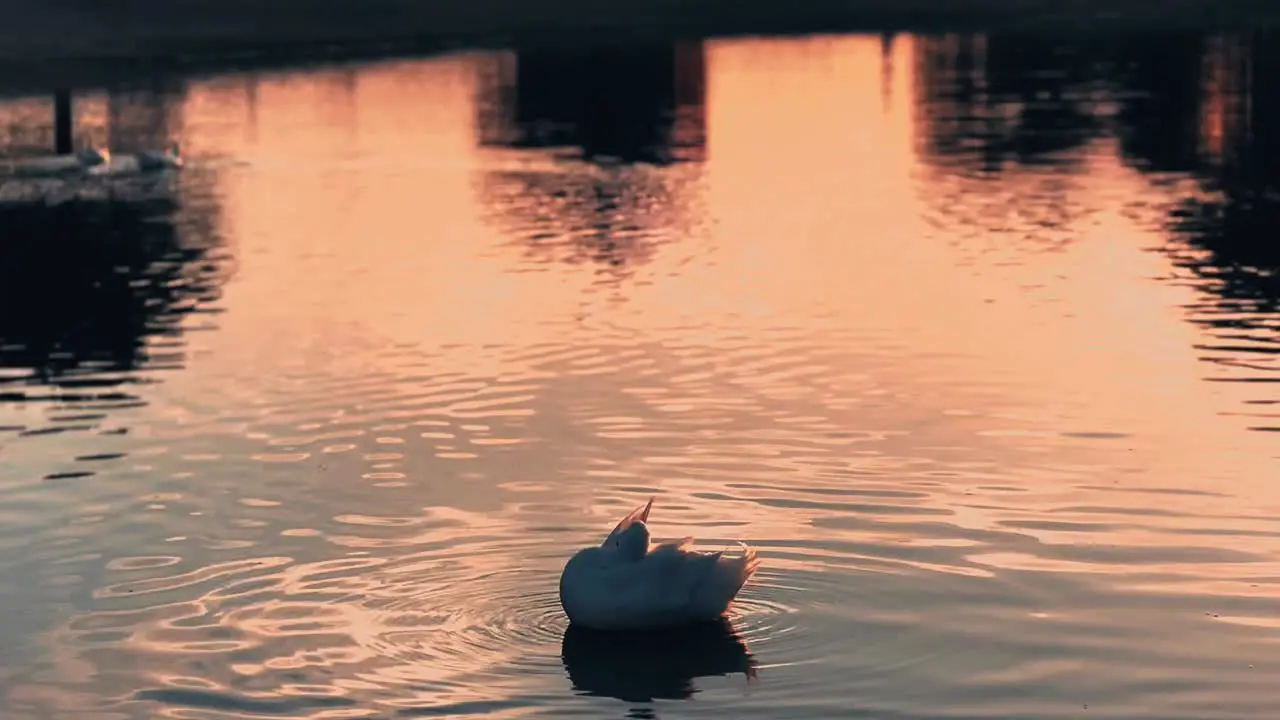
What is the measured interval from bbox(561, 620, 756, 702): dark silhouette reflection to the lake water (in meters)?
0.04

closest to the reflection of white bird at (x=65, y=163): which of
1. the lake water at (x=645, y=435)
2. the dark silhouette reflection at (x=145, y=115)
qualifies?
the lake water at (x=645, y=435)

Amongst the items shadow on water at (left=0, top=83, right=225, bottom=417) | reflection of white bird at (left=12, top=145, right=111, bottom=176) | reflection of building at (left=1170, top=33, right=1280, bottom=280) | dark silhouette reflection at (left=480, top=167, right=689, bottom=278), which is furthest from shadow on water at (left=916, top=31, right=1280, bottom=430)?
reflection of white bird at (left=12, top=145, right=111, bottom=176)

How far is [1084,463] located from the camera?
66.3 ft

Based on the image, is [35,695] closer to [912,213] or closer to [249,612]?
[249,612]

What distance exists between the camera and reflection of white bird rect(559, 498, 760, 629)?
1538 cm

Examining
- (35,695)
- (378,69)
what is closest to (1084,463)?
(35,695)

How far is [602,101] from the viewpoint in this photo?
222 ft

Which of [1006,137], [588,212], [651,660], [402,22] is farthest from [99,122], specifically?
[651,660]

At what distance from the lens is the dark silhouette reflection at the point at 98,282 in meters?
27.0

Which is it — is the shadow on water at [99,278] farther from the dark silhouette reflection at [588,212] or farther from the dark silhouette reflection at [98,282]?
the dark silhouette reflection at [588,212]

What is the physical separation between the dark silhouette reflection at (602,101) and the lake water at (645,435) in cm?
678

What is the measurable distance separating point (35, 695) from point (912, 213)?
2606 cm

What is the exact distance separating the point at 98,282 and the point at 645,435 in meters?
14.7

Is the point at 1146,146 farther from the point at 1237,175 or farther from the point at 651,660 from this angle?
the point at 651,660
